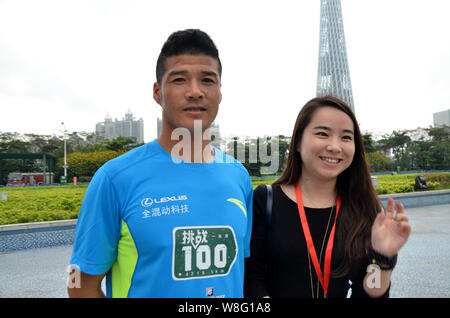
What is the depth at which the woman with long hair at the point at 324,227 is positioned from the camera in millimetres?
1255

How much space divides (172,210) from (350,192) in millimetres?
833

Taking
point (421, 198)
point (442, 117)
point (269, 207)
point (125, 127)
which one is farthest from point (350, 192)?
point (442, 117)

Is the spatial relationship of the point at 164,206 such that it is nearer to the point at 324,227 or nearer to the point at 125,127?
the point at 324,227

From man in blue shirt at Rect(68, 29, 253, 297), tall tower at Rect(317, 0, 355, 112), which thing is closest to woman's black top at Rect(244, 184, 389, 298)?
man in blue shirt at Rect(68, 29, 253, 297)

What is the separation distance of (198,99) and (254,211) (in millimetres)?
Answer: 566

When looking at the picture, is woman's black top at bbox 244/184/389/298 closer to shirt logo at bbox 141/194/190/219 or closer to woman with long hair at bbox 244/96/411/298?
woman with long hair at bbox 244/96/411/298

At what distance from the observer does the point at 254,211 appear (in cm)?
138

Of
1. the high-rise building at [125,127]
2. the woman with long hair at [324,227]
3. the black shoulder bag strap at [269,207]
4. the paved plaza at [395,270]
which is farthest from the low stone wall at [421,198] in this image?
the high-rise building at [125,127]

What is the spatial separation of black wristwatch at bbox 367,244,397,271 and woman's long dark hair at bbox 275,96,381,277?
3 centimetres

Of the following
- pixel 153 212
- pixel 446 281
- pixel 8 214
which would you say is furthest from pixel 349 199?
pixel 8 214

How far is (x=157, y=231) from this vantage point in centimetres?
103
